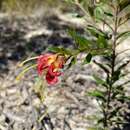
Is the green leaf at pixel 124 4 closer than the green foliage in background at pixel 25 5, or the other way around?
the green leaf at pixel 124 4

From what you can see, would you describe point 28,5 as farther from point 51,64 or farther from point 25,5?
→ point 51,64

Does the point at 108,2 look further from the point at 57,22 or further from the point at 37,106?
the point at 57,22

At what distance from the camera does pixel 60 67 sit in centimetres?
205

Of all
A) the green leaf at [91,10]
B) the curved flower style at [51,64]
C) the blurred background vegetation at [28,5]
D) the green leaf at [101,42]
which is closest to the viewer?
the curved flower style at [51,64]

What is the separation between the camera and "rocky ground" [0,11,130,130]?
3.27 metres

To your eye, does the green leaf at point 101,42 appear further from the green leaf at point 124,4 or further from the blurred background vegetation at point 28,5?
the blurred background vegetation at point 28,5

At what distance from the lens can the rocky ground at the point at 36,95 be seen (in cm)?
327

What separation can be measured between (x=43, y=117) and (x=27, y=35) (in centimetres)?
192

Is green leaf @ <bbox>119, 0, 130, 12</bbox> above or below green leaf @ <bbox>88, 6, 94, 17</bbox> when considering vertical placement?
above

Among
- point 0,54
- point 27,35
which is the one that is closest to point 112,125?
point 0,54

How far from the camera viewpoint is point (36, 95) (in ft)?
11.8

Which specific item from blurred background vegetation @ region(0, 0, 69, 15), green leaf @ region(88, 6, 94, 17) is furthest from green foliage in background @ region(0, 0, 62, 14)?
green leaf @ region(88, 6, 94, 17)

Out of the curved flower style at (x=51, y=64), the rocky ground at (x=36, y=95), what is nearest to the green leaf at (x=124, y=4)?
the curved flower style at (x=51, y=64)

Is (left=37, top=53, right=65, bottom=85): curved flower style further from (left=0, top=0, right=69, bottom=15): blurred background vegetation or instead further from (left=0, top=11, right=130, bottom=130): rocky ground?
(left=0, top=0, right=69, bottom=15): blurred background vegetation
